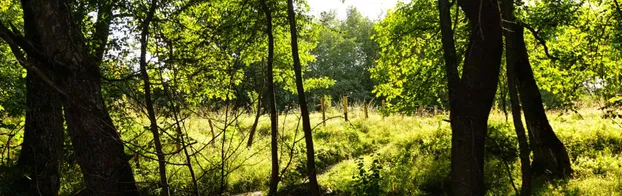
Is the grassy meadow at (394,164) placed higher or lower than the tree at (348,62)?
lower

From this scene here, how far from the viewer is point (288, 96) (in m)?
3.73

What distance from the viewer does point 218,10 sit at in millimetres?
6902

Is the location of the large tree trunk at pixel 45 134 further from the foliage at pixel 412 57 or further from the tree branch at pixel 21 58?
the foliage at pixel 412 57

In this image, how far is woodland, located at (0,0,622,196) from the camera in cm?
244

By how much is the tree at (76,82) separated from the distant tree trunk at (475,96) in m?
2.23

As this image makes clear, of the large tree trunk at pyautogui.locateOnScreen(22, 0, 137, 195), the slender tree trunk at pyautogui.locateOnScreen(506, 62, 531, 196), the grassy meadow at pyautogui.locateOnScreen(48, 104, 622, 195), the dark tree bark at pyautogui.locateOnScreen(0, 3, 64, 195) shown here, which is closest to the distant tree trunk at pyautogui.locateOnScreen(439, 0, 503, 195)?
the slender tree trunk at pyautogui.locateOnScreen(506, 62, 531, 196)

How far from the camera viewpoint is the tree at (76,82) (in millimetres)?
2682

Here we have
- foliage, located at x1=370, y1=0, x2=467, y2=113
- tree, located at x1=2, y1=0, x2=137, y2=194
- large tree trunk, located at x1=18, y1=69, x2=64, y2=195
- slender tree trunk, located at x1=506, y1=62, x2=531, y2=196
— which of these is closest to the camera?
tree, located at x1=2, y1=0, x2=137, y2=194

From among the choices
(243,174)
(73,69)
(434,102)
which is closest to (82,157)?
(73,69)

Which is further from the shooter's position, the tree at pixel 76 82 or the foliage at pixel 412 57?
the foliage at pixel 412 57

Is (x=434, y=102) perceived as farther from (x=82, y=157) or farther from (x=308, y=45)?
(x=82, y=157)

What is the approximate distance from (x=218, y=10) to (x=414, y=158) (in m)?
6.28

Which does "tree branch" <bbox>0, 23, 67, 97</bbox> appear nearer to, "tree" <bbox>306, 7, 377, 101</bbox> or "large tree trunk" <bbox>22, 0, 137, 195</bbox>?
"large tree trunk" <bbox>22, 0, 137, 195</bbox>

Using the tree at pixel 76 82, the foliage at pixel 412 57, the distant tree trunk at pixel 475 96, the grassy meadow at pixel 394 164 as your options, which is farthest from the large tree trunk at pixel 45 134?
the foliage at pixel 412 57
